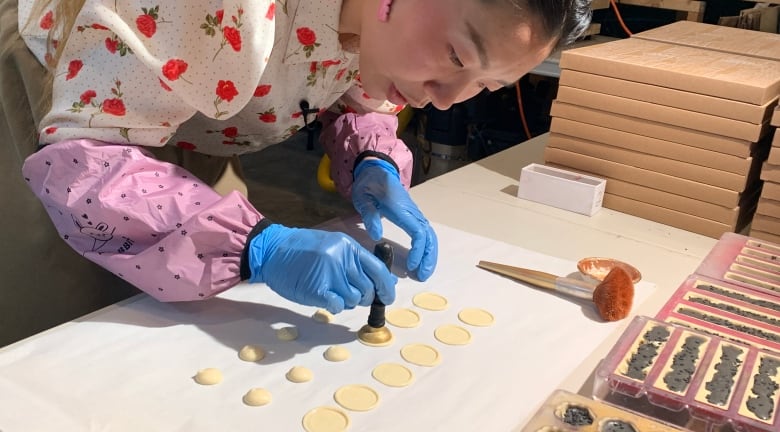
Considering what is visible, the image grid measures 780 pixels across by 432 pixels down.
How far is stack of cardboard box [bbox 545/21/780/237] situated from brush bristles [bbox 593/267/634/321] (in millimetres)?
346

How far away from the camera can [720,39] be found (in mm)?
1471

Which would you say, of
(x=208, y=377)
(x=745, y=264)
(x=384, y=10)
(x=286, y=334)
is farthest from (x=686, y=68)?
(x=208, y=377)

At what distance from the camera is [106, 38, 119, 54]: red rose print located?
0.76 metres

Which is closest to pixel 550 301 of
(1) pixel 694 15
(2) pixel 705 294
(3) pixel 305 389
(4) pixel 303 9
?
(2) pixel 705 294

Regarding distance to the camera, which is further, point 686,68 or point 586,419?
point 686,68

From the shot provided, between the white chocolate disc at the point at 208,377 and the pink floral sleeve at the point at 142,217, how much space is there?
11cm

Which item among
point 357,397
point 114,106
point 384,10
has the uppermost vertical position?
point 384,10

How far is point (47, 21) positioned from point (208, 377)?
0.51 m

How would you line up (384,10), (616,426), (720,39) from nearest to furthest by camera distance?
(616,426) → (384,10) → (720,39)

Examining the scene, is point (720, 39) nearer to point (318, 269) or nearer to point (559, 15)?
point (559, 15)

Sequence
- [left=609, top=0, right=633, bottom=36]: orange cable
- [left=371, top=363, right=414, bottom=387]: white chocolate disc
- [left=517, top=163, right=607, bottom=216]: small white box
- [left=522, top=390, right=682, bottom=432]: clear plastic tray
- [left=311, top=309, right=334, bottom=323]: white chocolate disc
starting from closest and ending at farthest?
1. [left=522, top=390, right=682, bottom=432]: clear plastic tray
2. [left=371, top=363, right=414, bottom=387]: white chocolate disc
3. [left=311, top=309, right=334, bottom=323]: white chocolate disc
4. [left=517, top=163, right=607, bottom=216]: small white box
5. [left=609, top=0, right=633, bottom=36]: orange cable

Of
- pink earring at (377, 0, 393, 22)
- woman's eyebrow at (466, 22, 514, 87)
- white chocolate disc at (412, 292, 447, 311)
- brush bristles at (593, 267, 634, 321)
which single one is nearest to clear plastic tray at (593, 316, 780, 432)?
brush bristles at (593, 267, 634, 321)

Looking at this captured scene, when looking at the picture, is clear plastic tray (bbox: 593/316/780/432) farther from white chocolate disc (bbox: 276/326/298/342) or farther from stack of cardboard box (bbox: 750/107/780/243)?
stack of cardboard box (bbox: 750/107/780/243)

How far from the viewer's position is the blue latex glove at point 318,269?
771 mm
